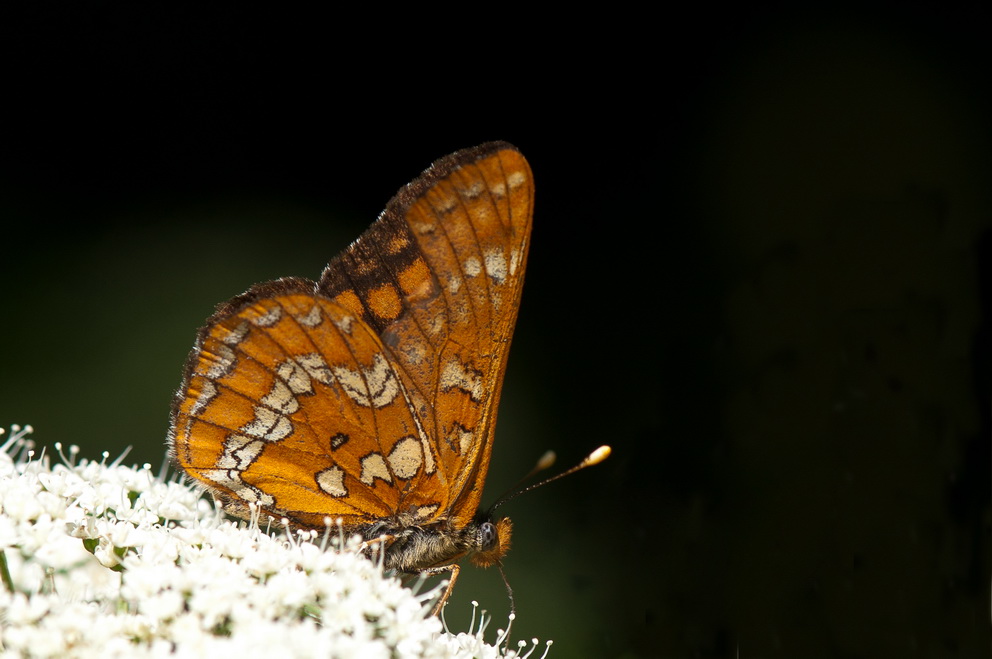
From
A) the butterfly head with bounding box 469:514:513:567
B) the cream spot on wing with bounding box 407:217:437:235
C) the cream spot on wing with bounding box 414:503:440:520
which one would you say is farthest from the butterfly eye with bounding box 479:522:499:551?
the cream spot on wing with bounding box 407:217:437:235

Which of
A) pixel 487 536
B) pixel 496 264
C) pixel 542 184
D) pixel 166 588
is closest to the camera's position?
pixel 166 588

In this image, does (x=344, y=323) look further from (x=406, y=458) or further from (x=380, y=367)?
(x=406, y=458)

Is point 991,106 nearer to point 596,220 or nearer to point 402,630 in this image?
point 596,220

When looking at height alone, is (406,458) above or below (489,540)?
above

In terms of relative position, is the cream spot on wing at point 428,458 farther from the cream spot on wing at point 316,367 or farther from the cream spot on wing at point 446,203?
the cream spot on wing at point 446,203

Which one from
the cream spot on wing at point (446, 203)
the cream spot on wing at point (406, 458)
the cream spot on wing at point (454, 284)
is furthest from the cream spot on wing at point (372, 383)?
the cream spot on wing at point (446, 203)

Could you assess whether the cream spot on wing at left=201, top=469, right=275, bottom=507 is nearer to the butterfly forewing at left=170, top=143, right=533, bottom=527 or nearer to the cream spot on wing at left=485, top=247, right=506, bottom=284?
the butterfly forewing at left=170, top=143, right=533, bottom=527

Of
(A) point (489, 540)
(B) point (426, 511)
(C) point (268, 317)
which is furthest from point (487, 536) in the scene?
(C) point (268, 317)
